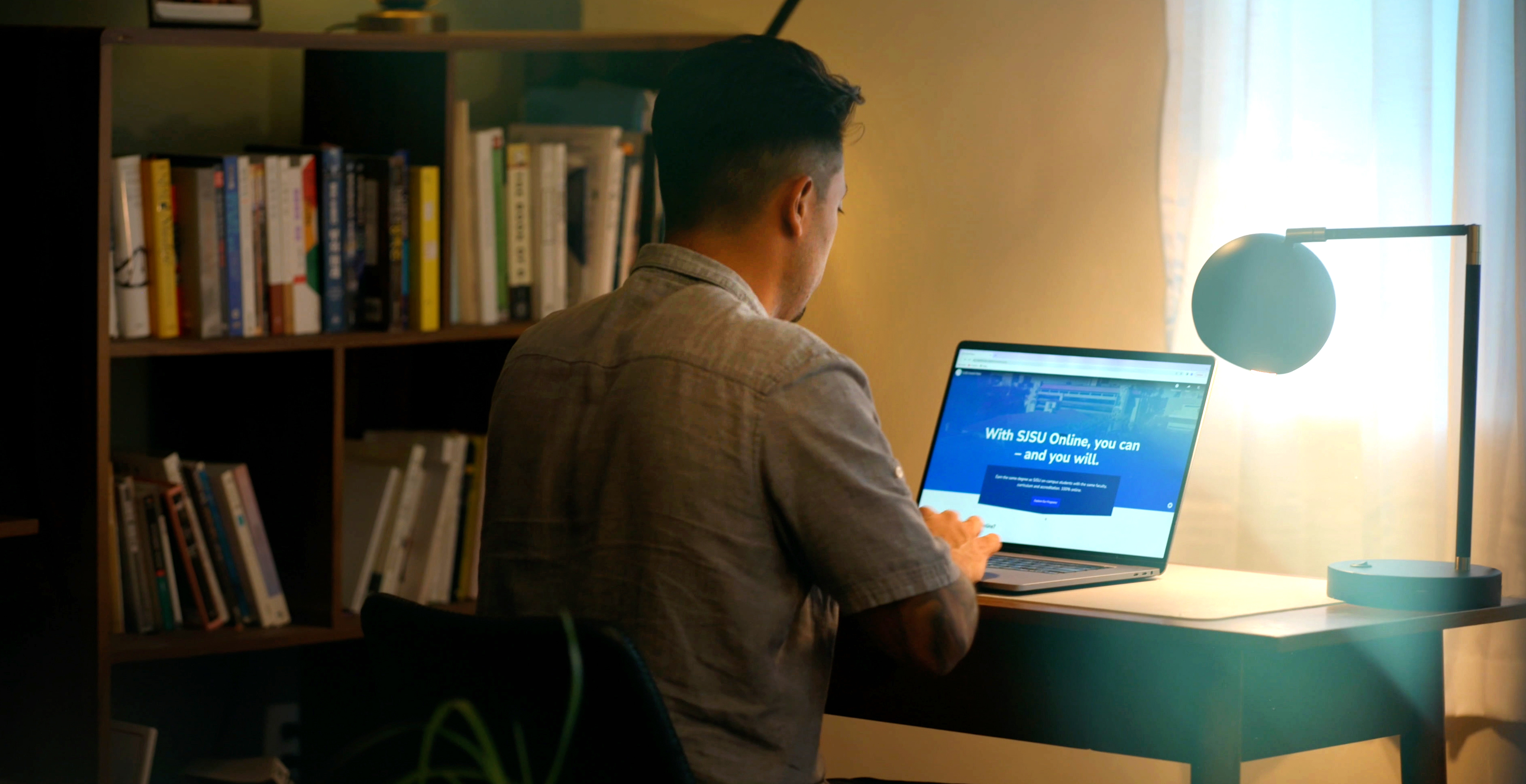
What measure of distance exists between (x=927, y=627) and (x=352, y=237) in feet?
4.30

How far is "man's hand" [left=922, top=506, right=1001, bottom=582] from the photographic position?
59.0 inches

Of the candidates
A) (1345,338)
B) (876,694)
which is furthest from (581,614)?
(1345,338)

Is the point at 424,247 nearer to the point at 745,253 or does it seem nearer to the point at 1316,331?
the point at 745,253

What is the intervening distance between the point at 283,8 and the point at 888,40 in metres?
1.11

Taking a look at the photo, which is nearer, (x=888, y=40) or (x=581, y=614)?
(x=581, y=614)

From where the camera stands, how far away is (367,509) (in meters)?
2.28

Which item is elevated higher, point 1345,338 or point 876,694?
point 1345,338

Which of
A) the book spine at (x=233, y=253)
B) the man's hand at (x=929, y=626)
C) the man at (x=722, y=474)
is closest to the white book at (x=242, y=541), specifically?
the book spine at (x=233, y=253)

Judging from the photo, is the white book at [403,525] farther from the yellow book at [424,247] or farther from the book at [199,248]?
the book at [199,248]

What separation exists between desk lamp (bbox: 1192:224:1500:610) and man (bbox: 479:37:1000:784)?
1.88 ft

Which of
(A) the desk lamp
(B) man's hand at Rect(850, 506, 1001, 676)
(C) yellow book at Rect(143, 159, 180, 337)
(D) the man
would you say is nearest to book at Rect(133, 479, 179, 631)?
(C) yellow book at Rect(143, 159, 180, 337)

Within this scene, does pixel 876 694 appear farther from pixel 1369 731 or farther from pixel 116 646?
pixel 116 646

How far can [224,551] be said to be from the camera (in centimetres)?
211

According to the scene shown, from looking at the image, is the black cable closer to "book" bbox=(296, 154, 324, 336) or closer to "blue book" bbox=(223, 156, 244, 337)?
"book" bbox=(296, 154, 324, 336)
